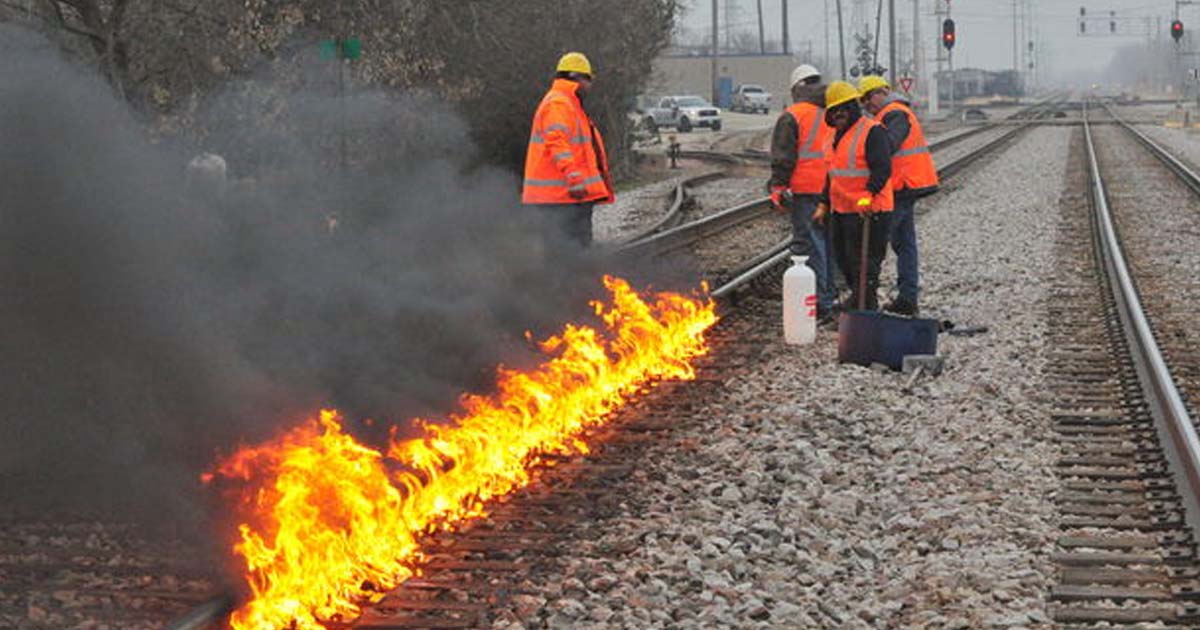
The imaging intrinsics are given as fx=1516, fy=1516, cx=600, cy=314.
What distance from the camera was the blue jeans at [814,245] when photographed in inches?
459

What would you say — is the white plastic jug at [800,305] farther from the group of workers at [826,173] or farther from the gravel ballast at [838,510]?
the group of workers at [826,173]

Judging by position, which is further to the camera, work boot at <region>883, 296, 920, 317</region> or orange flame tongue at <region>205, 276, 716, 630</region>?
work boot at <region>883, 296, 920, 317</region>

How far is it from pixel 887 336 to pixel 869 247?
54.1 inches

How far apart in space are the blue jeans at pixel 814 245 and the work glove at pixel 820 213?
9 centimetres

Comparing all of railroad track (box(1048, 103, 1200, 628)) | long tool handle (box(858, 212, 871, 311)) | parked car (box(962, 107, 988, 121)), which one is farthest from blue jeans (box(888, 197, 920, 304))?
parked car (box(962, 107, 988, 121))

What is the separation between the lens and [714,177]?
32.0 meters

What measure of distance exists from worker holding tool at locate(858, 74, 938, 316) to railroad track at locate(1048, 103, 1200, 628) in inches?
47.1

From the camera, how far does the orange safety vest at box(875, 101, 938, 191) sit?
11516 mm

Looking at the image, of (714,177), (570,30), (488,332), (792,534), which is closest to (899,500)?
(792,534)

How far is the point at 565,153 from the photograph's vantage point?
34.2ft

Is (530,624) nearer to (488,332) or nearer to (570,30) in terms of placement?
(488,332)

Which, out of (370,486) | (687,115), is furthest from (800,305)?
(687,115)

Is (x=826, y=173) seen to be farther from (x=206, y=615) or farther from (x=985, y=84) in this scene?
(x=985, y=84)

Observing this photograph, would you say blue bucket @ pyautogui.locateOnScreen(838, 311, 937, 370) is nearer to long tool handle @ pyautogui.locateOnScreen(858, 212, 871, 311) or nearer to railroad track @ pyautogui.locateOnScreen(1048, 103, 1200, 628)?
long tool handle @ pyautogui.locateOnScreen(858, 212, 871, 311)
